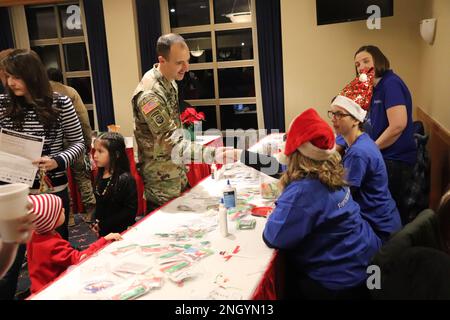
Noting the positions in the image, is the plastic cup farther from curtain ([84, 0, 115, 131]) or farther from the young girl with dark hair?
curtain ([84, 0, 115, 131])

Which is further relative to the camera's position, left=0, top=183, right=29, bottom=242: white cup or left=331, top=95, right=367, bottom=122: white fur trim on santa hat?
left=331, top=95, right=367, bottom=122: white fur trim on santa hat

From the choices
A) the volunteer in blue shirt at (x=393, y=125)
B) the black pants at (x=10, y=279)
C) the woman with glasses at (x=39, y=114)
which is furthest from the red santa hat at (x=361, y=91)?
the black pants at (x=10, y=279)

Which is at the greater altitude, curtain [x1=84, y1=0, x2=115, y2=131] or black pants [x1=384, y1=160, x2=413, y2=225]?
curtain [x1=84, y1=0, x2=115, y2=131]

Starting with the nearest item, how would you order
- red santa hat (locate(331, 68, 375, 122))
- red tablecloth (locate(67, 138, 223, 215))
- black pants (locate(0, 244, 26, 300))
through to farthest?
1. black pants (locate(0, 244, 26, 300))
2. red santa hat (locate(331, 68, 375, 122))
3. red tablecloth (locate(67, 138, 223, 215))

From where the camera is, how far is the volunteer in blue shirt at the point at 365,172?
219 centimetres

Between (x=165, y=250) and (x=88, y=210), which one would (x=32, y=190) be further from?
(x=88, y=210)

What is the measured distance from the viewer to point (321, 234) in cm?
182

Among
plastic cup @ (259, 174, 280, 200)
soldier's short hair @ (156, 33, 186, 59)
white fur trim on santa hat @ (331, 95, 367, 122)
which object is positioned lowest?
plastic cup @ (259, 174, 280, 200)

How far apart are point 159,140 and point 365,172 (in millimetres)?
1114

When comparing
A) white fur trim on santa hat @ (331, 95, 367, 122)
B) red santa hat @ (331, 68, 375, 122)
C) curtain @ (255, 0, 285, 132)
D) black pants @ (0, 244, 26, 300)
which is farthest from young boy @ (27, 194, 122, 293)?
curtain @ (255, 0, 285, 132)

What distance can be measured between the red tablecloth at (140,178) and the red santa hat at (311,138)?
6.92ft

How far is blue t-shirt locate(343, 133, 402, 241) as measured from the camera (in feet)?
7.25

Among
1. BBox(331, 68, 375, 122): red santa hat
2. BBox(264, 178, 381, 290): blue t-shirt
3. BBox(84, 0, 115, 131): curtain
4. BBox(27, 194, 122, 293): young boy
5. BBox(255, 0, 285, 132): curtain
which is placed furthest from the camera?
BBox(84, 0, 115, 131): curtain
